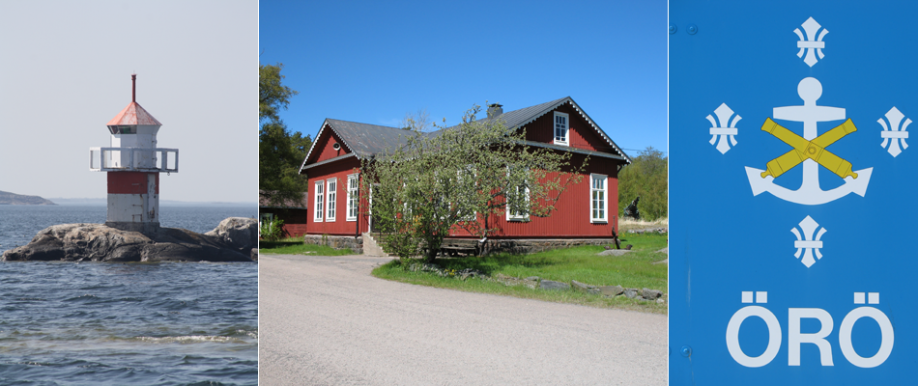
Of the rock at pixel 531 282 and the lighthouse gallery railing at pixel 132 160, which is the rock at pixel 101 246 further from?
the rock at pixel 531 282

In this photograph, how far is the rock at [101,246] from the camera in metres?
32.5

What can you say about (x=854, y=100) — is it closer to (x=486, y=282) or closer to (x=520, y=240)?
(x=486, y=282)

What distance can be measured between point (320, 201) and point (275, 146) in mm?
7949

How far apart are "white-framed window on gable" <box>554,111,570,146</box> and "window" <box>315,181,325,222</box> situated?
1054 centimetres

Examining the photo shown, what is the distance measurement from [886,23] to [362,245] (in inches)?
850

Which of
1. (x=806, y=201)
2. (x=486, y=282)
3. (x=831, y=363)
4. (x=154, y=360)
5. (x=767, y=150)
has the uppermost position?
(x=767, y=150)

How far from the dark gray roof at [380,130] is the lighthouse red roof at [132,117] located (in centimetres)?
1738

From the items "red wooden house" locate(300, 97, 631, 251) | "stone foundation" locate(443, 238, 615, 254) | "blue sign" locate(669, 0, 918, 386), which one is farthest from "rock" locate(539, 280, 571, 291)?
"blue sign" locate(669, 0, 918, 386)

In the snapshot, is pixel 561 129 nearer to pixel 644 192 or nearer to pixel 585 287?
→ pixel 585 287

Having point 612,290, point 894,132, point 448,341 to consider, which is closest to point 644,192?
point 612,290

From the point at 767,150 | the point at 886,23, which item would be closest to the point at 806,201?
the point at 767,150

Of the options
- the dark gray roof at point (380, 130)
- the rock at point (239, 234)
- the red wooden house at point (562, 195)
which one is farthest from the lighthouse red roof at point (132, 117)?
the red wooden house at point (562, 195)

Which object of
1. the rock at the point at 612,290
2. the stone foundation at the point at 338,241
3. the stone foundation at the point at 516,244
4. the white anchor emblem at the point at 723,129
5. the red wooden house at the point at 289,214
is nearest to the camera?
the white anchor emblem at the point at 723,129

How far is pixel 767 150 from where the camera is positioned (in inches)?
51.9
